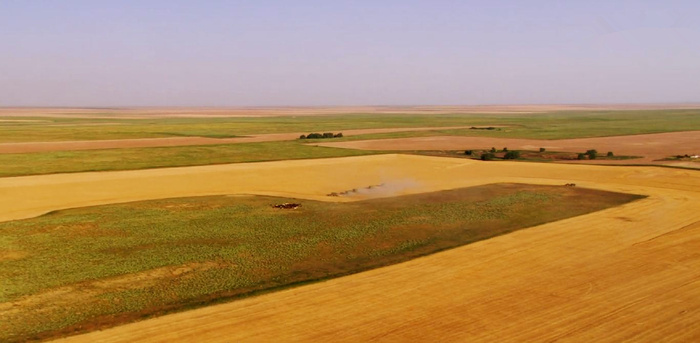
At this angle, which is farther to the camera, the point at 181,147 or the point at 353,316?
the point at 181,147

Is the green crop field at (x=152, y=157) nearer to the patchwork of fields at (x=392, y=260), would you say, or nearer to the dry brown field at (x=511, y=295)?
the patchwork of fields at (x=392, y=260)

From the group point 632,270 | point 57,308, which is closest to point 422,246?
point 632,270

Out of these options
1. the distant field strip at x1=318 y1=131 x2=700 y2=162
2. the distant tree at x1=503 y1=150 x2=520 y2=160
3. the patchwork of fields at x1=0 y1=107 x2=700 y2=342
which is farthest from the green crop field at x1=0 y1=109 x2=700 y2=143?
the patchwork of fields at x1=0 y1=107 x2=700 y2=342

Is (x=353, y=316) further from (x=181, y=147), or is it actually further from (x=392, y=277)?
(x=181, y=147)

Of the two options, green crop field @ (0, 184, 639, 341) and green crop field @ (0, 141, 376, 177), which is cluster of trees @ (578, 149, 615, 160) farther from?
green crop field @ (0, 184, 639, 341)

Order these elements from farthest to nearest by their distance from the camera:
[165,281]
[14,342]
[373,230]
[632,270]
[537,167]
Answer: [537,167] < [373,230] < [632,270] < [165,281] < [14,342]

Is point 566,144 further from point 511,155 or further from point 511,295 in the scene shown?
point 511,295

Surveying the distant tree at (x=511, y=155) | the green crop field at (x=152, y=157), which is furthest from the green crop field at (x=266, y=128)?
the distant tree at (x=511, y=155)
